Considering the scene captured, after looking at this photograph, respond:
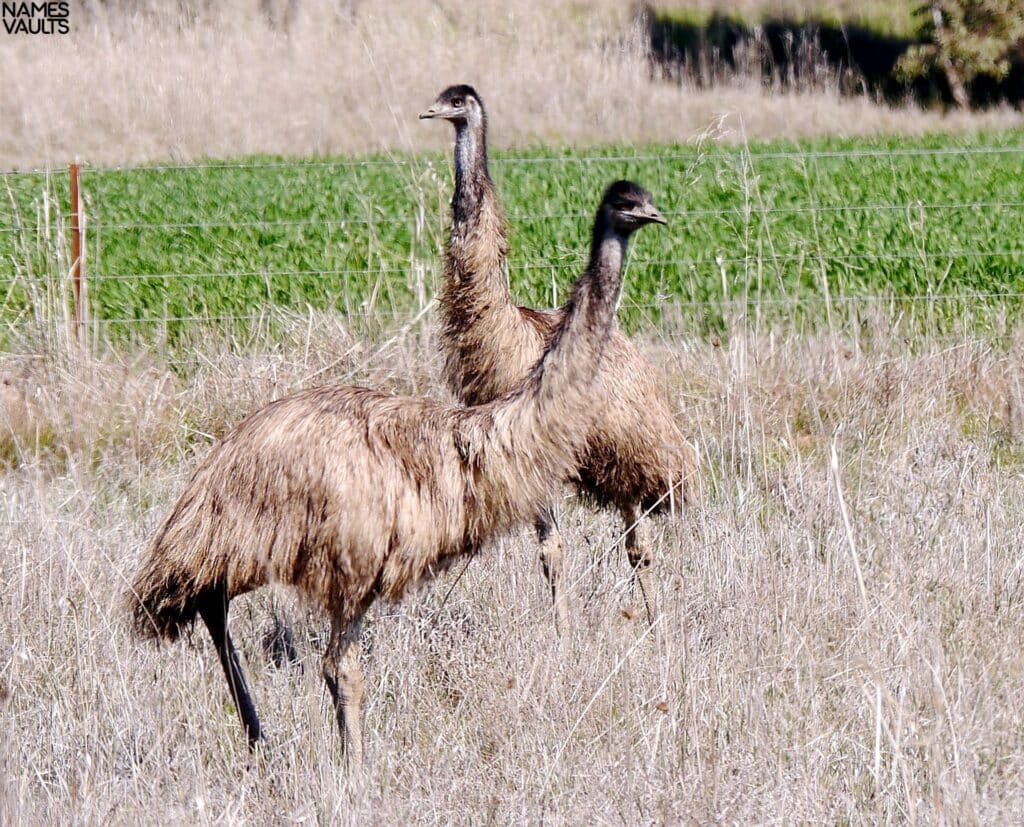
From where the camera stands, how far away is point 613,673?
4098 millimetres

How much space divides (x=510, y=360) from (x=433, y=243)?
12.6 feet

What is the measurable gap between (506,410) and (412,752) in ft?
3.28

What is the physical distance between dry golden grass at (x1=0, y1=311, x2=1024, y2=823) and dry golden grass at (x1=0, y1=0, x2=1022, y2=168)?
36.9 feet

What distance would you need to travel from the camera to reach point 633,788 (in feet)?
12.3

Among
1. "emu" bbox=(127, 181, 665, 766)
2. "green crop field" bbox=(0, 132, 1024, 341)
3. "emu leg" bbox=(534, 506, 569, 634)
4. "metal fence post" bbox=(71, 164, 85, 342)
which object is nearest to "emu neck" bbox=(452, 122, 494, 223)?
"emu leg" bbox=(534, 506, 569, 634)

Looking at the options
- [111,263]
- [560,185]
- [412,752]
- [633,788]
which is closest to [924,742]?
[633,788]

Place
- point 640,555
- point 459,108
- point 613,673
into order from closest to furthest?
1. point 613,673
2. point 640,555
3. point 459,108

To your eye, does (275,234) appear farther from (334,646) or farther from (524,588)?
(334,646)

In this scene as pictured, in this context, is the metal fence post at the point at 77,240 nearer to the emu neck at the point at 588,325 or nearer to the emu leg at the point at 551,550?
the emu leg at the point at 551,550

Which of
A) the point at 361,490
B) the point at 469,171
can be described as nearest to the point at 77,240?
the point at 469,171

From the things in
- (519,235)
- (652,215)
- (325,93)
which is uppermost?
(325,93)

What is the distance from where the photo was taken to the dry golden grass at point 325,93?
17.9 metres

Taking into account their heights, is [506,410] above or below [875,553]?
above

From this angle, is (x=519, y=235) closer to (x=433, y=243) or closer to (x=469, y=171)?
(x=433, y=243)
